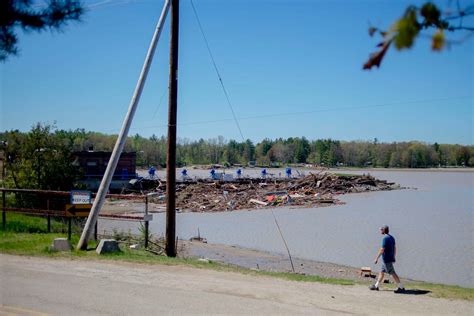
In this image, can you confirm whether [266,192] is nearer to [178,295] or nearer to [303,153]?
[178,295]

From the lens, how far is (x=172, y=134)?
632 inches

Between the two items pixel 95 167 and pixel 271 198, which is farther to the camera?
pixel 95 167

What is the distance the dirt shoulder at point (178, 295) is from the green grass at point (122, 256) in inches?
29.7

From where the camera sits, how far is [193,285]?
10508mm

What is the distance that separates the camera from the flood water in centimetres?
2081

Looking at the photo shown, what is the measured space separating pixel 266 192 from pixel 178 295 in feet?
170

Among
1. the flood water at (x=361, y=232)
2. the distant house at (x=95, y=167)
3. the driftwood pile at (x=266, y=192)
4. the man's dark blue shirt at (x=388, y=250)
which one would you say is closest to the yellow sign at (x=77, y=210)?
the man's dark blue shirt at (x=388, y=250)

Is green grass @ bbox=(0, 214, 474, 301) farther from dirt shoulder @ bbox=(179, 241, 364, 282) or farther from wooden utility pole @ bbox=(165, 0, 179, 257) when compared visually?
dirt shoulder @ bbox=(179, 241, 364, 282)

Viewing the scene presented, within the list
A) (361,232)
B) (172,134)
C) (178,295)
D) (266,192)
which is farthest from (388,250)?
(266,192)

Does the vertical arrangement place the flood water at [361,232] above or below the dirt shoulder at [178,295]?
below

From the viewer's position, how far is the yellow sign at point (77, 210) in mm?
15609

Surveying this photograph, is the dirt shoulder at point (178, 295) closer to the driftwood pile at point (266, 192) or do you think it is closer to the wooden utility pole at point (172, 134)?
the wooden utility pole at point (172, 134)

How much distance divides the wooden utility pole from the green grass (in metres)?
0.95

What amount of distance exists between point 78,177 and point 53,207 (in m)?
3.34
